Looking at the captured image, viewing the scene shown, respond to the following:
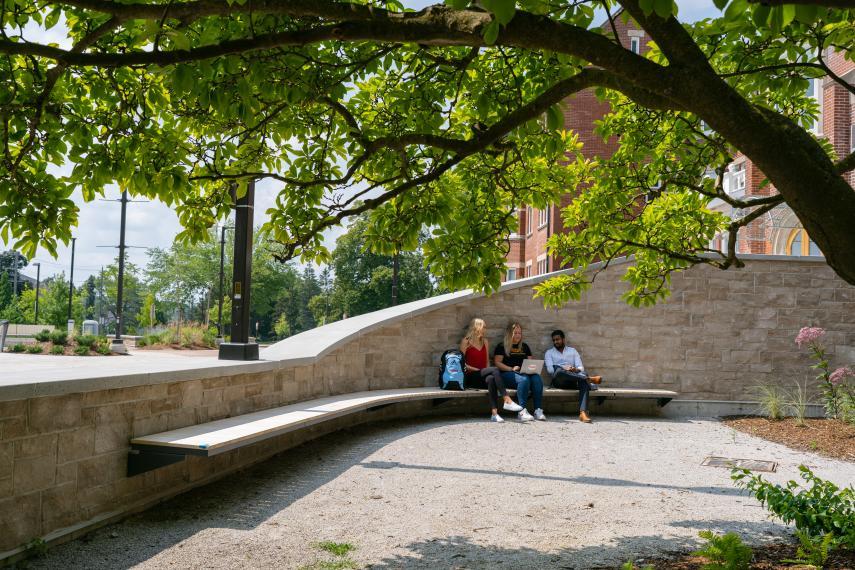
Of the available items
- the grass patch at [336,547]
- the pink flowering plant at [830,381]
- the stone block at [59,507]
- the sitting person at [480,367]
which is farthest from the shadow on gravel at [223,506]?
the pink flowering plant at [830,381]

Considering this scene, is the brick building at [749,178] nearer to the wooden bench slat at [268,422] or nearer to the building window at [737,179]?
the building window at [737,179]

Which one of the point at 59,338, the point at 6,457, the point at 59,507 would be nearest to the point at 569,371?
the point at 59,507

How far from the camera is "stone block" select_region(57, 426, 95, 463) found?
487 cm

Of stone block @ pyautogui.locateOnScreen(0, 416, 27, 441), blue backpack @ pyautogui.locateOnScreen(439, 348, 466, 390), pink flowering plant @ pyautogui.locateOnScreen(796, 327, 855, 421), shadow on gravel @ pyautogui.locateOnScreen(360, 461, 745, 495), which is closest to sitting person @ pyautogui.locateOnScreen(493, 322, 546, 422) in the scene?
blue backpack @ pyautogui.locateOnScreen(439, 348, 466, 390)

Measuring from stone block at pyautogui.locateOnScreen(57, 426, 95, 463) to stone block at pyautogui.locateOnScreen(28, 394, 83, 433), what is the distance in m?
0.06

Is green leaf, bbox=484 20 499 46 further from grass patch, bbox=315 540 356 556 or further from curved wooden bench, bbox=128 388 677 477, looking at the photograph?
curved wooden bench, bbox=128 388 677 477

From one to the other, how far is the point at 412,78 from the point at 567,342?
8.67 metres

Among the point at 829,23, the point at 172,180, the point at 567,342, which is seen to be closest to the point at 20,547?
the point at 172,180

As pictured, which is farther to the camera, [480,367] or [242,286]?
[480,367]

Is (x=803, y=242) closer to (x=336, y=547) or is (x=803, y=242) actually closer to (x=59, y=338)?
(x=336, y=547)

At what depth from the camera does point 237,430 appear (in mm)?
6246

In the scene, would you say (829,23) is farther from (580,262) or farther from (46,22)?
(46,22)

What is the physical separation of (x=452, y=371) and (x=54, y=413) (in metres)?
7.71

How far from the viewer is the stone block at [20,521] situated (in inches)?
172
